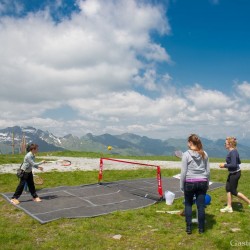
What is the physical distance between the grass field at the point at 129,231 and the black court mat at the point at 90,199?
558 millimetres

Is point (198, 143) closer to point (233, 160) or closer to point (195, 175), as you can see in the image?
point (195, 175)

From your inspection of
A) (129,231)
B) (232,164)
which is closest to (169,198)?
(232,164)

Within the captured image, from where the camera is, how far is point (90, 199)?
45.4 ft

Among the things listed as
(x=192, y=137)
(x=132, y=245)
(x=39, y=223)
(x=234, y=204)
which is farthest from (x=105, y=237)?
(x=234, y=204)

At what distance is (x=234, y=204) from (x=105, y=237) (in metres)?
6.44

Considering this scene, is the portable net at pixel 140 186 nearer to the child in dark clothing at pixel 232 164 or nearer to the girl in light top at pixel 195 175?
the child in dark clothing at pixel 232 164

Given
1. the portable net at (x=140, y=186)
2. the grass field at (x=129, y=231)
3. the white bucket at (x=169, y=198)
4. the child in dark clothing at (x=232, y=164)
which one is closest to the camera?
the grass field at (x=129, y=231)

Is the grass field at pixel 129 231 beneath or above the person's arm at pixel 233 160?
beneath

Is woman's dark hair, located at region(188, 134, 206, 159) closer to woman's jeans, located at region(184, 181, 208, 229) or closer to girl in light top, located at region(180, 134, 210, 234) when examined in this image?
girl in light top, located at region(180, 134, 210, 234)

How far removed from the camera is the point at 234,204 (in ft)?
41.4

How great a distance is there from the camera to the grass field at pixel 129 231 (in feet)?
26.7

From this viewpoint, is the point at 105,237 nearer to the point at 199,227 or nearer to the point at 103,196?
the point at 199,227

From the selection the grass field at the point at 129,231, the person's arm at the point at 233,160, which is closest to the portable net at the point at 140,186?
the grass field at the point at 129,231

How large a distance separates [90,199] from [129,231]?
478cm
